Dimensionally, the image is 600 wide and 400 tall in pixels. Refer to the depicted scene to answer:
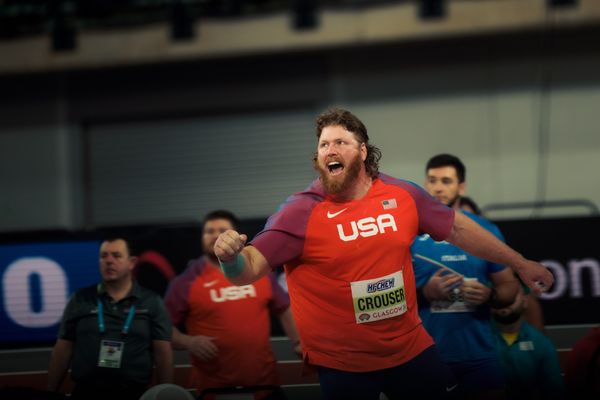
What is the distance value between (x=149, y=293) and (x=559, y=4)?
7.14 metres

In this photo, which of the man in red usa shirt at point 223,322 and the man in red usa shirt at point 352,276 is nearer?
the man in red usa shirt at point 352,276

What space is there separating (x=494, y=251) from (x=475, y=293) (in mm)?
899

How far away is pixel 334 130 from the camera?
3930 mm

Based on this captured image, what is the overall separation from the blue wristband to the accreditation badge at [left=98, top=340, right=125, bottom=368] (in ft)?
7.25

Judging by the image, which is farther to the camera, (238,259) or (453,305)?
(453,305)

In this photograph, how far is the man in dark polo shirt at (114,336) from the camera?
5.41m

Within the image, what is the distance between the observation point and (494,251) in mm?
4035

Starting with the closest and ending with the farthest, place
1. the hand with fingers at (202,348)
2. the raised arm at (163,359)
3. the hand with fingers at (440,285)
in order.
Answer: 1. the hand with fingers at (440,285)
2. the raised arm at (163,359)
3. the hand with fingers at (202,348)

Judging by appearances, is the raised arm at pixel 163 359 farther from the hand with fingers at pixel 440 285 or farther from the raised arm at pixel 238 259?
the raised arm at pixel 238 259

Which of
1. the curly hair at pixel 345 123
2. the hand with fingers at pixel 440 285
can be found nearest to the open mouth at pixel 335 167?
the curly hair at pixel 345 123

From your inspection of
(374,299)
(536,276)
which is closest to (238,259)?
(374,299)

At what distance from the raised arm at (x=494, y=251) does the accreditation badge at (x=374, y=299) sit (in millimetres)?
481

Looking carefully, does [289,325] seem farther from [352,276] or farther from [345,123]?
[345,123]

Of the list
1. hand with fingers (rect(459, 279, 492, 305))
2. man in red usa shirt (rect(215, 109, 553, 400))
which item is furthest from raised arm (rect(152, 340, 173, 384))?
hand with fingers (rect(459, 279, 492, 305))
